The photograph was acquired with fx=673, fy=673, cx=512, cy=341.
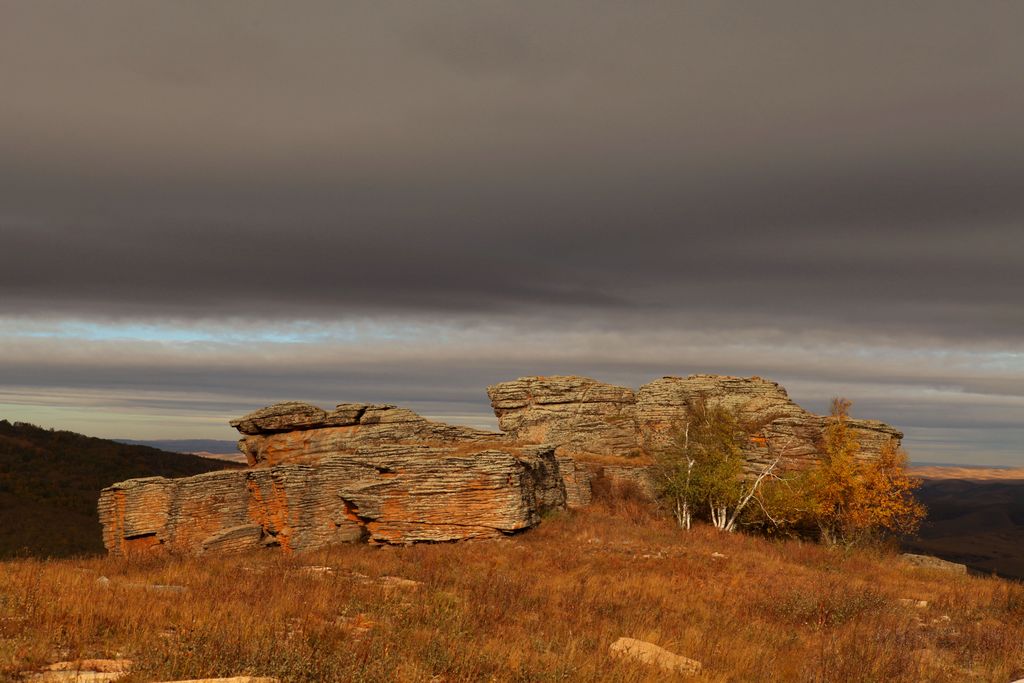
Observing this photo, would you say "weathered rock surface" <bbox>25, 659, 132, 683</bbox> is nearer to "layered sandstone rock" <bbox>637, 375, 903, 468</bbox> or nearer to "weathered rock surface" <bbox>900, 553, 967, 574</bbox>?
"weathered rock surface" <bbox>900, 553, 967, 574</bbox>

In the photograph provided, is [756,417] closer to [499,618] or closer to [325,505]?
[325,505]

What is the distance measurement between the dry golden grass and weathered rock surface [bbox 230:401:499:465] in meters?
12.9

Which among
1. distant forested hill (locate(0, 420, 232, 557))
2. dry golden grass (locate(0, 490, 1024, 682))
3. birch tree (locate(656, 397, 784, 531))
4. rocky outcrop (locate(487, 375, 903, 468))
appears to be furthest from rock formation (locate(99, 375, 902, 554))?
distant forested hill (locate(0, 420, 232, 557))

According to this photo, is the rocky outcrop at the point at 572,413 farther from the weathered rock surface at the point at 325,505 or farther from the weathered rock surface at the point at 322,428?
the weathered rock surface at the point at 325,505

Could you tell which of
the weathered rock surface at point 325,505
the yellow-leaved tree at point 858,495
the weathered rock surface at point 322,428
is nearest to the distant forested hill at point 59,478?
the weathered rock surface at point 322,428

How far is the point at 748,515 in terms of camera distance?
41.2 m

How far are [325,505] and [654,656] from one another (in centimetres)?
2122

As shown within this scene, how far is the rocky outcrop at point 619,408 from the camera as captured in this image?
51.4 m

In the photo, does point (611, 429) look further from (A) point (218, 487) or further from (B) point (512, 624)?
(B) point (512, 624)

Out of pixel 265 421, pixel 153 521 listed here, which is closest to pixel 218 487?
pixel 153 521

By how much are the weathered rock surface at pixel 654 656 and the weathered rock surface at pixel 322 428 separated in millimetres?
26817

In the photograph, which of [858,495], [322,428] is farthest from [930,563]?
[322,428]

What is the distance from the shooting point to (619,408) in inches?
2179

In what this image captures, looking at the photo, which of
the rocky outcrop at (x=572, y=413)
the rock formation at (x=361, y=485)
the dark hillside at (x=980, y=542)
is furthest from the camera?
the dark hillside at (x=980, y=542)
